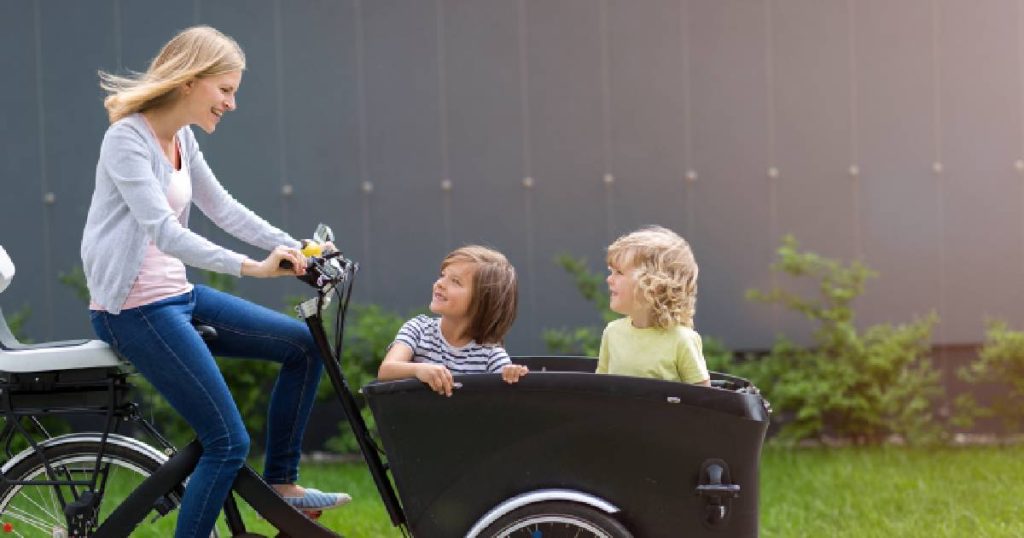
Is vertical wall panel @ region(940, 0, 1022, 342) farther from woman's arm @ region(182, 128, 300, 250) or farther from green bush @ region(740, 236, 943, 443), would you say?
woman's arm @ region(182, 128, 300, 250)

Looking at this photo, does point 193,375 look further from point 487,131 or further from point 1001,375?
point 1001,375

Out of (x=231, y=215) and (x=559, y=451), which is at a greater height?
(x=231, y=215)

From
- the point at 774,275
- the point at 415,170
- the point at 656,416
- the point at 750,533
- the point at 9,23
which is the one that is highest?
the point at 9,23

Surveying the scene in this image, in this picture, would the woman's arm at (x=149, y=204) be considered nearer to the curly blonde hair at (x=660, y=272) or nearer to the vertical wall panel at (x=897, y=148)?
the curly blonde hair at (x=660, y=272)

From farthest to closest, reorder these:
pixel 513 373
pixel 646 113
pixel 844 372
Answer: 1. pixel 646 113
2. pixel 844 372
3. pixel 513 373

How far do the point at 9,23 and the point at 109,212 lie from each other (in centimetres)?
381

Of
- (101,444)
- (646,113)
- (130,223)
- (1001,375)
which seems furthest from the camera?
(646,113)

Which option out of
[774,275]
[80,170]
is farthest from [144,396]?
[774,275]

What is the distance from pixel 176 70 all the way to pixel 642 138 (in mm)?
3519

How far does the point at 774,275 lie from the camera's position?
6.64 metres

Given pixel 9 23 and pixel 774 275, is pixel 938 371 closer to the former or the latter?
pixel 774 275

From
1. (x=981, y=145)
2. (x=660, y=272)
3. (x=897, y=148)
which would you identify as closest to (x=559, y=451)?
(x=660, y=272)

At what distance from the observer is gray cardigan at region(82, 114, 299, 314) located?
10.7ft

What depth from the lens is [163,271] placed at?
3.48 meters
